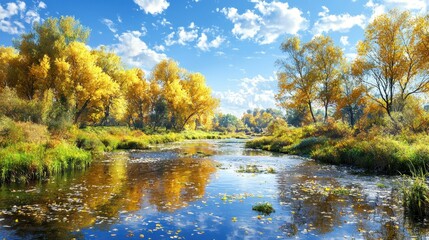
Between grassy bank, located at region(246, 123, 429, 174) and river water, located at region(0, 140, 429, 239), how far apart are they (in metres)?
2.78

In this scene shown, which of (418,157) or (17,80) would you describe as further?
(17,80)

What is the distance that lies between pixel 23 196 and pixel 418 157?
2324 centimetres

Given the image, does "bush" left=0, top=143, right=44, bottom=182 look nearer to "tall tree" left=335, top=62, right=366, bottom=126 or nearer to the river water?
the river water

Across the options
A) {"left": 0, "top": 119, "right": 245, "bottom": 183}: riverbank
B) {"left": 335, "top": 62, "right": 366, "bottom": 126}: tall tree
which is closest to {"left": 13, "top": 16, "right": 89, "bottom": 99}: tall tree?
{"left": 0, "top": 119, "right": 245, "bottom": 183}: riverbank

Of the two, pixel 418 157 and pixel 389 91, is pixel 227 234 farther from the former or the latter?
pixel 389 91

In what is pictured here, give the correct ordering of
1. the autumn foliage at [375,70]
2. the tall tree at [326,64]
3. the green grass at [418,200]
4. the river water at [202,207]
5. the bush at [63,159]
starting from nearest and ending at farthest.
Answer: the river water at [202,207]
the green grass at [418,200]
the bush at [63,159]
the autumn foliage at [375,70]
the tall tree at [326,64]

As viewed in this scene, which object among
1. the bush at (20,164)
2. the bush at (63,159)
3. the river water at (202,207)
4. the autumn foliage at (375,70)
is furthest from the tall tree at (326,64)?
the bush at (20,164)

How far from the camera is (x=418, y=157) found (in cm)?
2109

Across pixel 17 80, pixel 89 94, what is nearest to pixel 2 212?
pixel 89 94

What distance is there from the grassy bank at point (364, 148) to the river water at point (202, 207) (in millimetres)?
2778

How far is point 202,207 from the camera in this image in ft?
44.7

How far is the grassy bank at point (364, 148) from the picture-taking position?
71.5ft

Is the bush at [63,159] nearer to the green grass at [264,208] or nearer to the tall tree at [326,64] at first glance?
the green grass at [264,208]

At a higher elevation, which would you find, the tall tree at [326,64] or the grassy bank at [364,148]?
the tall tree at [326,64]
